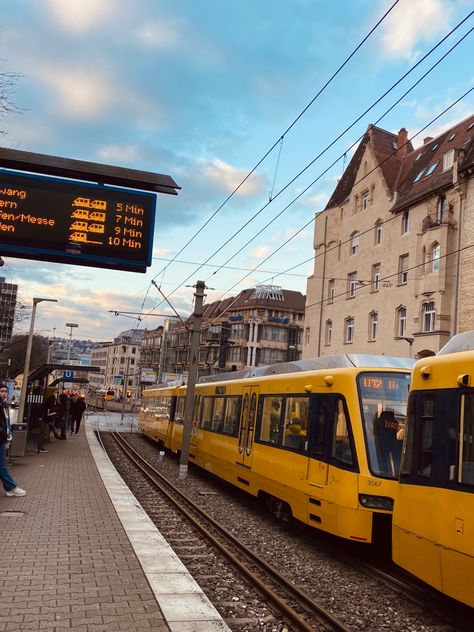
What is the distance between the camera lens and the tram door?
503 inches

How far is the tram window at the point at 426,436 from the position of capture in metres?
6.21

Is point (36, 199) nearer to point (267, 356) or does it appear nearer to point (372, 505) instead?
point (372, 505)

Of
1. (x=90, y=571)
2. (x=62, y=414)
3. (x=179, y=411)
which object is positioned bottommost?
(x=90, y=571)

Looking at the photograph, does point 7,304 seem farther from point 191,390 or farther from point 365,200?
point 191,390

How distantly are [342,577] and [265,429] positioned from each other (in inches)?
166

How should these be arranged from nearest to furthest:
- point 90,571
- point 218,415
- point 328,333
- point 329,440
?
1. point 90,571
2. point 329,440
3. point 218,415
4. point 328,333

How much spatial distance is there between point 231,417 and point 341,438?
6.12 meters

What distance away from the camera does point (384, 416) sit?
8820 mm

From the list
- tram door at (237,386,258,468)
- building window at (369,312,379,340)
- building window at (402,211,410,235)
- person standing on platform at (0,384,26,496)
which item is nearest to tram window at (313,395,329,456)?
tram door at (237,386,258,468)

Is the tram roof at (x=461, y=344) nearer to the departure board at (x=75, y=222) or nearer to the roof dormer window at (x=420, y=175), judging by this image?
the departure board at (x=75, y=222)

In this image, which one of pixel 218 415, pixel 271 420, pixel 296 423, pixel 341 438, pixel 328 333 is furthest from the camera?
pixel 328 333

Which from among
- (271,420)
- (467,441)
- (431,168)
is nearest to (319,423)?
(271,420)

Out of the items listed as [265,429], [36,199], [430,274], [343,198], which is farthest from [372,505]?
[343,198]

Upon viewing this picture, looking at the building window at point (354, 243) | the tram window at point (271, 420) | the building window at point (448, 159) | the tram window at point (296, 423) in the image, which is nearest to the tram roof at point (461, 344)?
the tram window at point (296, 423)
